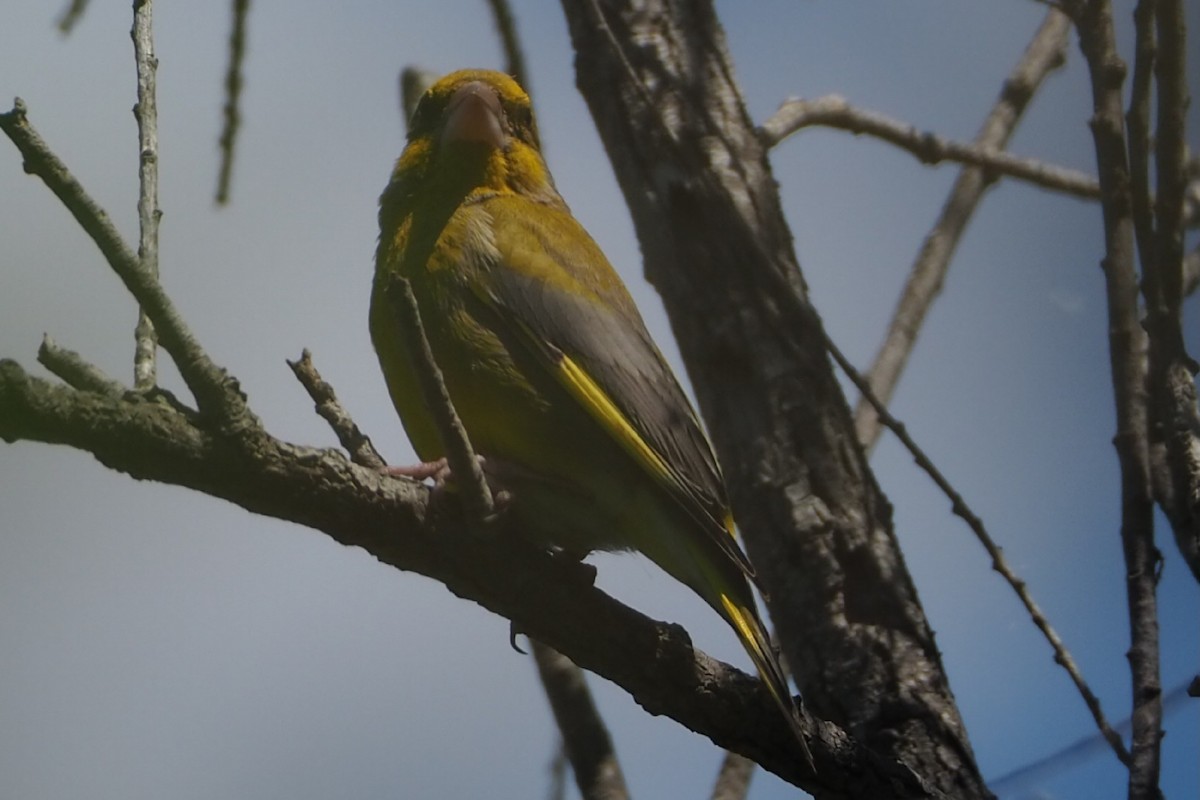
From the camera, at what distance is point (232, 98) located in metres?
3.91

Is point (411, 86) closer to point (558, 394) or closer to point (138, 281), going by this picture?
point (558, 394)

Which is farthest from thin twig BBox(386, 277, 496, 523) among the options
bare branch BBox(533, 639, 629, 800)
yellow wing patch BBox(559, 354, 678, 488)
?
bare branch BBox(533, 639, 629, 800)

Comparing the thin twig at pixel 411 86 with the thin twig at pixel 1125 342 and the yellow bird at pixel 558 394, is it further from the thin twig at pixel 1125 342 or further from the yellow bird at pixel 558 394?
the thin twig at pixel 1125 342

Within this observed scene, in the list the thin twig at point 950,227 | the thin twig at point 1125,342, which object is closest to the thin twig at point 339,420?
the thin twig at point 1125,342

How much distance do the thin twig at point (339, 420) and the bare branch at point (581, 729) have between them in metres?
1.03

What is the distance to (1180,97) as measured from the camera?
2.77m

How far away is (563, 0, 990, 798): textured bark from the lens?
360cm

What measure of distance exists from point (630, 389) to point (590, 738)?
1.04 meters

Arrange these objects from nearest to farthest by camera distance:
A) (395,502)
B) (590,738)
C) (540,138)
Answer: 1. (395,502)
2. (590,738)
3. (540,138)

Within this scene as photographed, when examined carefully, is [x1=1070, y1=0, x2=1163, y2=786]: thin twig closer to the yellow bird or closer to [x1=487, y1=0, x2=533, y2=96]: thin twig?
the yellow bird

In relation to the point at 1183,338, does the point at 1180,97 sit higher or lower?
higher

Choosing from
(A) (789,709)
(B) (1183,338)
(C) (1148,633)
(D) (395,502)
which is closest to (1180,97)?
(B) (1183,338)

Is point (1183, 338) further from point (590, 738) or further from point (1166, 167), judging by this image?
point (590, 738)

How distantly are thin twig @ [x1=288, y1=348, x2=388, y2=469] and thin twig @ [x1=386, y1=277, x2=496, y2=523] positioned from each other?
35 centimetres
